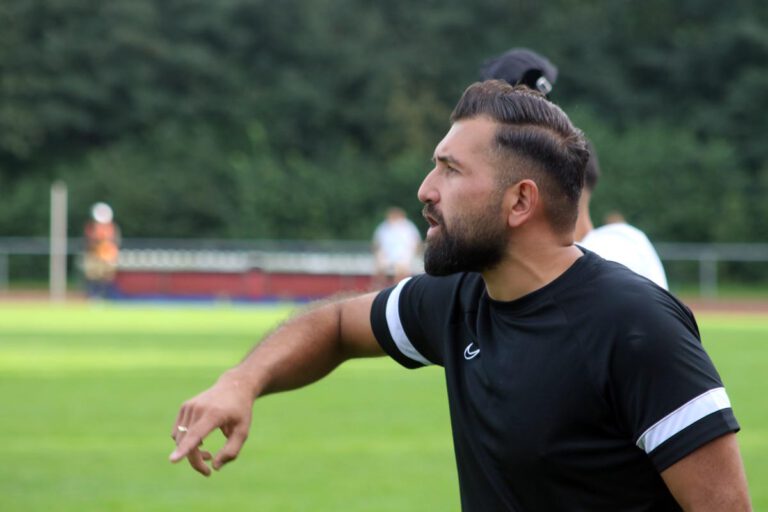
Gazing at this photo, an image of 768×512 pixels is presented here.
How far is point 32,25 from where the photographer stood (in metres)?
55.1

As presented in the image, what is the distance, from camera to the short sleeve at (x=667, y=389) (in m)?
3.24

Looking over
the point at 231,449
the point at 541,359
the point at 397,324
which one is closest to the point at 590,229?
the point at 397,324

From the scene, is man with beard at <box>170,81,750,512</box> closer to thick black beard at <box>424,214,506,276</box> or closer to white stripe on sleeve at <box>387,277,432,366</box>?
thick black beard at <box>424,214,506,276</box>

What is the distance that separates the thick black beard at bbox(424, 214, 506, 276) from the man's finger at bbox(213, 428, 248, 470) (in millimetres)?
608

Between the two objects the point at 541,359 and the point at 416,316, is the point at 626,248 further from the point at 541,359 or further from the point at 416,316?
the point at 541,359

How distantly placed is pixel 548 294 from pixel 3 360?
49.2 feet

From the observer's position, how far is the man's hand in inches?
139

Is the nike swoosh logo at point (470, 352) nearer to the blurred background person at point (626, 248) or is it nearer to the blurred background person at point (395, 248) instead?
the blurred background person at point (626, 248)

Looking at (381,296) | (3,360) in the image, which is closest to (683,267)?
(3,360)

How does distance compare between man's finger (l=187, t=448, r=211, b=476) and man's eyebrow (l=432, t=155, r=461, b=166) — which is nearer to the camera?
man's finger (l=187, t=448, r=211, b=476)

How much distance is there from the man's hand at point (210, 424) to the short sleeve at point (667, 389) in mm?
934

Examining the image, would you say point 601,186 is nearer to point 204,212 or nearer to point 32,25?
point 204,212

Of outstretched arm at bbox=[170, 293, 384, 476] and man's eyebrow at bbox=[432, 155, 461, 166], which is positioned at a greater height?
man's eyebrow at bbox=[432, 155, 461, 166]

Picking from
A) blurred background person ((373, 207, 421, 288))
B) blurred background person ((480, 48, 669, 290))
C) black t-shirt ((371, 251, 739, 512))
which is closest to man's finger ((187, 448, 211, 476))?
black t-shirt ((371, 251, 739, 512))
